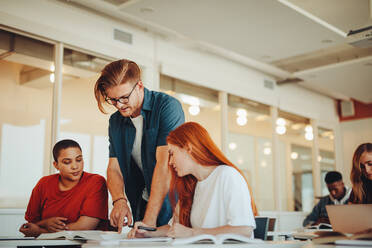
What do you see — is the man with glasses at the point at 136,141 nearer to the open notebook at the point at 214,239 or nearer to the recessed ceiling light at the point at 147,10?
the open notebook at the point at 214,239

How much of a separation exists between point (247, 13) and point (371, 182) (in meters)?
2.32

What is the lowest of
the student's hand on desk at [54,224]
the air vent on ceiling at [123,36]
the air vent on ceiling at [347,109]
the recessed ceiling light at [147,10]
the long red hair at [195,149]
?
the student's hand on desk at [54,224]

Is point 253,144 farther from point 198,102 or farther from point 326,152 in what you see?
point 326,152

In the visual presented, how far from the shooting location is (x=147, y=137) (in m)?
2.31

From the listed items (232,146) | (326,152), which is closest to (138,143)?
(232,146)

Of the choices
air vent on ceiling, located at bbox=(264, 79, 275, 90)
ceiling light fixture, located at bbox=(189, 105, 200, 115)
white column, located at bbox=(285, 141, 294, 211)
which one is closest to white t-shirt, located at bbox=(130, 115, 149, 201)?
ceiling light fixture, located at bbox=(189, 105, 200, 115)

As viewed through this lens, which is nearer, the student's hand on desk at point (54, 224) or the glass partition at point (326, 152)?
the student's hand on desk at point (54, 224)

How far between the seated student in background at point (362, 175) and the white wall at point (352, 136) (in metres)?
6.15

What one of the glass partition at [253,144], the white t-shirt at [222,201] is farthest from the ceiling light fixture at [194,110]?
the white t-shirt at [222,201]

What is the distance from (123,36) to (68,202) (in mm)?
2989

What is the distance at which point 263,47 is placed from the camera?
5.74 metres

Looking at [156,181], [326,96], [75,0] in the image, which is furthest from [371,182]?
[326,96]

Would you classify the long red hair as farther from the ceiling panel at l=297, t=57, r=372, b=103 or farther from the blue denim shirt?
the ceiling panel at l=297, t=57, r=372, b=103

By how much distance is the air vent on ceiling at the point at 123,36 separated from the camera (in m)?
5.18
